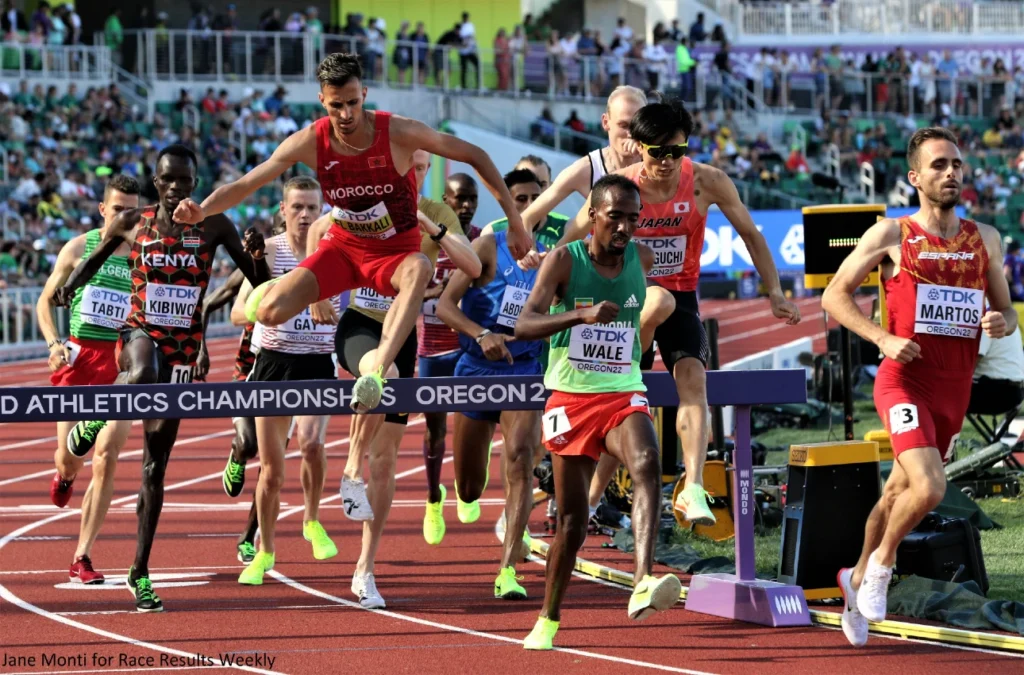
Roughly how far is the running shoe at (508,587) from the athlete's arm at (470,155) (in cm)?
181

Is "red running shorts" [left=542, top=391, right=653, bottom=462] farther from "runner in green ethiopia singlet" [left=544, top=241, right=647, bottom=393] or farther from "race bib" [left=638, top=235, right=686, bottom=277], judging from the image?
"race bib" [left=638, top=235, right=686, bottom=277]

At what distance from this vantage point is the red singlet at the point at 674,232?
796 centimetres

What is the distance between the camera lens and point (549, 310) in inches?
280

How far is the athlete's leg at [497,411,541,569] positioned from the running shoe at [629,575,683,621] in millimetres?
1799

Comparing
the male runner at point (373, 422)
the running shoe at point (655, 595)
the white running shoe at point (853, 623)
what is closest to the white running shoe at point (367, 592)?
the male runner at point (373, 422)

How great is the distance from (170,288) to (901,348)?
372 cm

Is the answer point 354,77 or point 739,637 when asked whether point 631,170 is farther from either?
point 739,637

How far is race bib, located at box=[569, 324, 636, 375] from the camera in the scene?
696 centimetres

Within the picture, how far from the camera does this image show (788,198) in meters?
31.7

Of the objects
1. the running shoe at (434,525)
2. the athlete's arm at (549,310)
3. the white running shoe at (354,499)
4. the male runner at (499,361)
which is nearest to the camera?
the athlete's arm at (549,310)

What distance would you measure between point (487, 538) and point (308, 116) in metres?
22.3

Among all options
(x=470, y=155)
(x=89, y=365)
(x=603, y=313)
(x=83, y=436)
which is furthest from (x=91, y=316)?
(x=603, y=313)

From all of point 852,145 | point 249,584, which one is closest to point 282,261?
point 249,584

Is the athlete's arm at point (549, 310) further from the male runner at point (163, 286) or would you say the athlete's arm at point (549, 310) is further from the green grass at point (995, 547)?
the green grass at point (995, 547)
